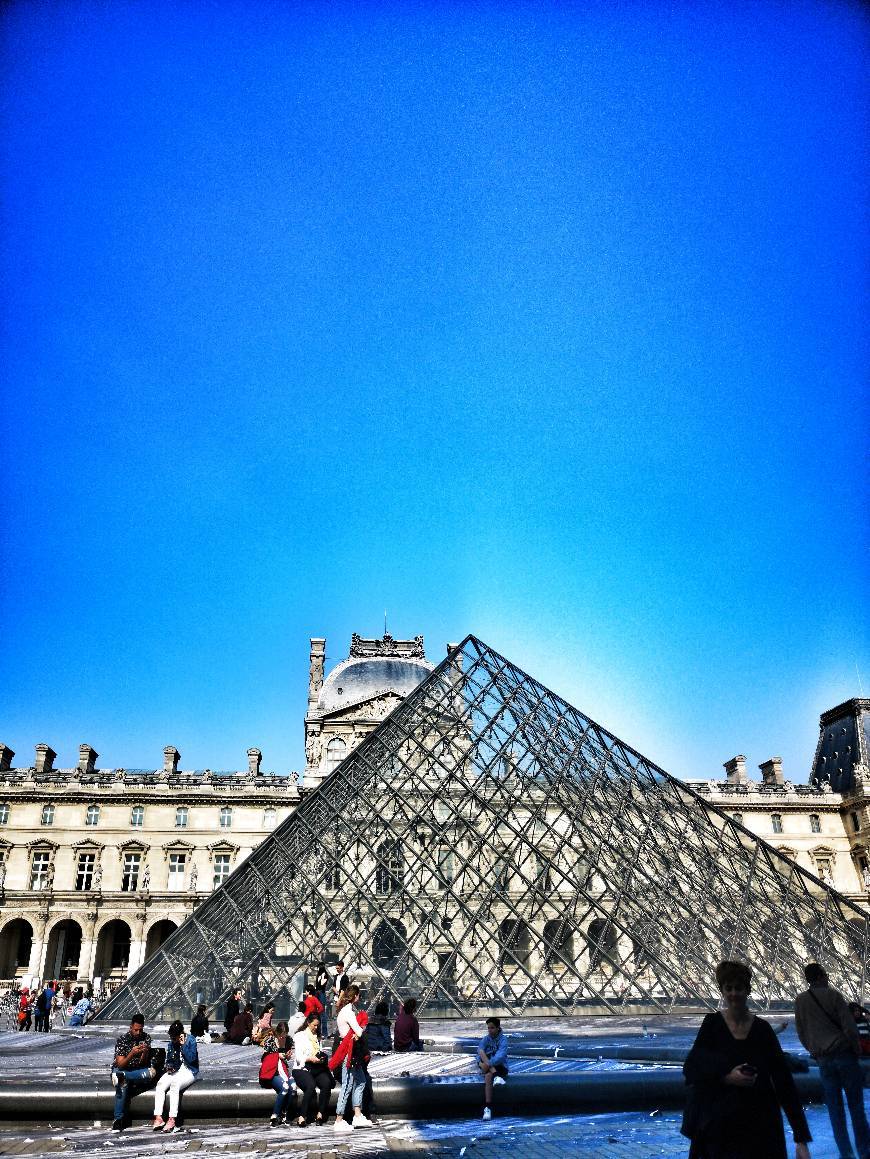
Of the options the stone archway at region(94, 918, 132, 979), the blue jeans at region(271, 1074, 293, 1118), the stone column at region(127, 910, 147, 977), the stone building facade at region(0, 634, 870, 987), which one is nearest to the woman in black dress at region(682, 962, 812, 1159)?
the blue jeans at region(271, 1074, 293, 1118)

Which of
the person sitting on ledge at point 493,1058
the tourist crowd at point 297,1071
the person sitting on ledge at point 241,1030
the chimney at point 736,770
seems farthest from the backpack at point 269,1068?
the chimney at point 736,770

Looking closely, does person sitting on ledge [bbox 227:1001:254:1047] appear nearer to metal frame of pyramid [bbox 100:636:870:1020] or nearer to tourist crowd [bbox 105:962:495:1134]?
metal frame of pyramid [bbox 100:636:870:1020]

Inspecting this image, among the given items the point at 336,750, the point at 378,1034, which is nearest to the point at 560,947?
the point at 378,1034

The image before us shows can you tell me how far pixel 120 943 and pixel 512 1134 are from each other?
41027 millimetres

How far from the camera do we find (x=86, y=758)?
1722 inches

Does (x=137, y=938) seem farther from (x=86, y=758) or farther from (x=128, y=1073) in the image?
(x=128, y=1073)

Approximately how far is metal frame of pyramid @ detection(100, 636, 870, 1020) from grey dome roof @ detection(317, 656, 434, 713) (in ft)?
87.2

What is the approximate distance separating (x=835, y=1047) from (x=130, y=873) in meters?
41.7

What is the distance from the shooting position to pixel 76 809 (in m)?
41.4

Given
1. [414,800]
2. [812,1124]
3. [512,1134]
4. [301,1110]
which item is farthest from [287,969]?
[812,1124]

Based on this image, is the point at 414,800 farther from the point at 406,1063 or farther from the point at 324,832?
the point at 406,1063

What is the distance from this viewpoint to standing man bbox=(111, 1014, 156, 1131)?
7383mm

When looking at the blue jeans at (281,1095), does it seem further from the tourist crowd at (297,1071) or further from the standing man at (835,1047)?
the standing man at (835,1047)

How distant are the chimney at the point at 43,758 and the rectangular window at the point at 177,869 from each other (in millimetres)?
8864
